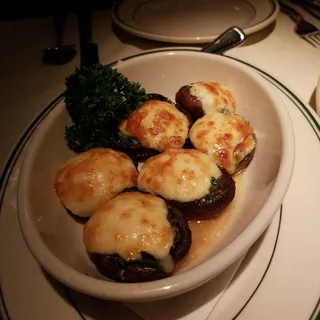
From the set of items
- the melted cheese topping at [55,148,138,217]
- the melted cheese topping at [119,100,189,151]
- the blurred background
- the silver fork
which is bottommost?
the blurred background

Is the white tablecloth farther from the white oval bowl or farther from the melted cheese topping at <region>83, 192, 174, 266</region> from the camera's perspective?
the melted cheese topping at <region>83, 192, 174, 266</region>

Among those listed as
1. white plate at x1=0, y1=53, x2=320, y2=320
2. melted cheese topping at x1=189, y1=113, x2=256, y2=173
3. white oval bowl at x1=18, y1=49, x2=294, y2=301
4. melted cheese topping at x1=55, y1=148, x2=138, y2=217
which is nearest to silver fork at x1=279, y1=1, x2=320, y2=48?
white oval bowl at x1=18, y1=49, x2=294, y2=301

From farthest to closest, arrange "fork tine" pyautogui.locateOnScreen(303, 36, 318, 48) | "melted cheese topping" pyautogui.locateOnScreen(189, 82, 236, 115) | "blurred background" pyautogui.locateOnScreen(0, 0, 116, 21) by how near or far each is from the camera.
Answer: "blurred background" pyautogui.locateOnScreen(0, 0, 116, 21), "fork tine" pyautogui.locateOnScreen(303, 36, 318, 48), "melted cheese topping" pyautogui.locateOnScreen(189, 82, 236, 115)

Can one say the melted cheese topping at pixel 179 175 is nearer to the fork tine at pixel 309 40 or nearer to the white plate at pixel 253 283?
the white plate at pixel 253 283

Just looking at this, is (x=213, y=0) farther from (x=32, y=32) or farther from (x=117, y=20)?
(x=32, y=32)

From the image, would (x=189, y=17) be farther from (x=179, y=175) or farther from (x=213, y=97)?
(x=179, y=175)

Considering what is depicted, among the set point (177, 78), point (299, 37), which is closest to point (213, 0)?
point (299, 37)

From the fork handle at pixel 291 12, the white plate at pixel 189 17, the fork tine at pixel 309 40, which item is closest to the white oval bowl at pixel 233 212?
the white plate at pixel 189 17

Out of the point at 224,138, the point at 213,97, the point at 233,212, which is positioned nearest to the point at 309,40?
the point at 213,97
